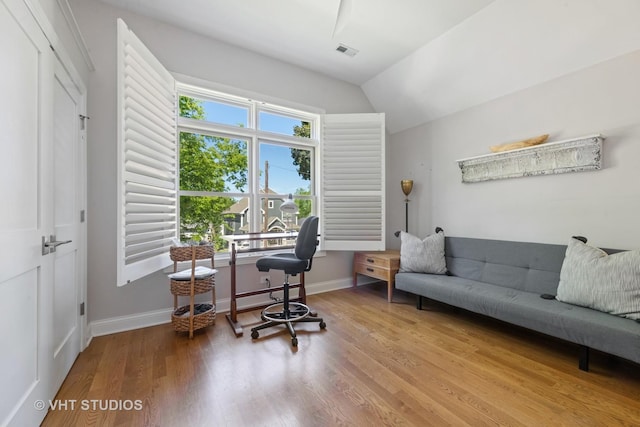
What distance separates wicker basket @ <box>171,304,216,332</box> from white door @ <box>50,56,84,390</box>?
0.68 metres

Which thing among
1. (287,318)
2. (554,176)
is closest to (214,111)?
(287,318)

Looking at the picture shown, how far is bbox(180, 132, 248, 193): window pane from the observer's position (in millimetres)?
2932

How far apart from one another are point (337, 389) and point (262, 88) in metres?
3.24

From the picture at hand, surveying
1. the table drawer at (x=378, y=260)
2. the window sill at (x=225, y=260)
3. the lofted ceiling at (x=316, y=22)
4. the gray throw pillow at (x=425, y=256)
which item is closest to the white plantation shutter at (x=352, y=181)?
the table drawer at (x=378, y=260)

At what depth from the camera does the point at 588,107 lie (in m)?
2.37

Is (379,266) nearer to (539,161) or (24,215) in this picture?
(539,161)

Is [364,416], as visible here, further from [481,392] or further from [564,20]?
[564,20]

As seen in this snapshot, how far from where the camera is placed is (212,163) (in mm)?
3080

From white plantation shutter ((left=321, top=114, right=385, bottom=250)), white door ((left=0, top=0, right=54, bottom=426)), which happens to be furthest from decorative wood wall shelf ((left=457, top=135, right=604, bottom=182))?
white door ((left=0, top=0, right=54, bottom=426))

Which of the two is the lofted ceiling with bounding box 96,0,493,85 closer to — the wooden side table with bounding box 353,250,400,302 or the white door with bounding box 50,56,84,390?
the white door with bounding box 50,56,84,390

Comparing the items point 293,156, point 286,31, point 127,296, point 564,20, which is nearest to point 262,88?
point 286,31

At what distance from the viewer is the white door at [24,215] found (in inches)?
42.9

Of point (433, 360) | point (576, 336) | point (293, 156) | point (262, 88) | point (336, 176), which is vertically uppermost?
point (262, 88)

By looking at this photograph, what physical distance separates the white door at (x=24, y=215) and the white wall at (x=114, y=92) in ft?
3.12
